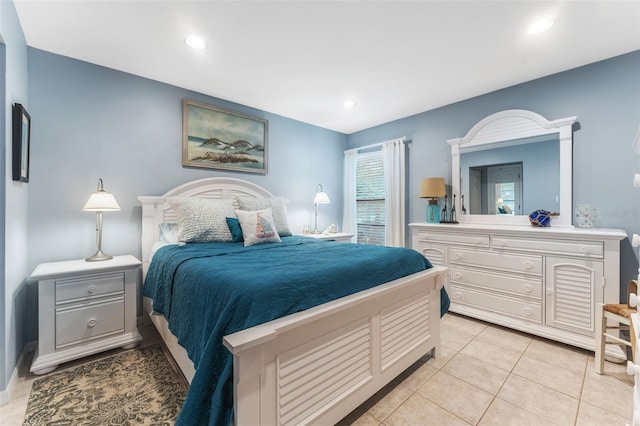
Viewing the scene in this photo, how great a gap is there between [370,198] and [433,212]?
1.15m

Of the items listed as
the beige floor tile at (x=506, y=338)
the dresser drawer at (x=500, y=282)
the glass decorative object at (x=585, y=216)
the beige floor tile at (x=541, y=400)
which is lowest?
the beige floor tile at (x=541, y=400)

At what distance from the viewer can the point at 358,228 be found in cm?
463

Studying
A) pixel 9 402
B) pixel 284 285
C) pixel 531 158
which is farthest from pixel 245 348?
pixel 531 158

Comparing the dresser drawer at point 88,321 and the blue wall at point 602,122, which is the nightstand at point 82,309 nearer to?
the dresser drawer at point 88,321

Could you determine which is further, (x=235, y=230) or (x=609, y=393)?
(x=235, y=230)

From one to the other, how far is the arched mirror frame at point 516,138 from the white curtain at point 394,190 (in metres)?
0.70

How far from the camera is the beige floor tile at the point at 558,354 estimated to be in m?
2.06

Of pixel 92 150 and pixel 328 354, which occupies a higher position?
pixel 92 150

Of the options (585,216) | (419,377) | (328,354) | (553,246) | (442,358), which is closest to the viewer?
(328,354)

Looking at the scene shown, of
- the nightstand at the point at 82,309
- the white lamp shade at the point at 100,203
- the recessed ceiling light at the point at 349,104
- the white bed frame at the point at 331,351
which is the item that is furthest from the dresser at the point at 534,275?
the white lamp shade at the point at 100,203

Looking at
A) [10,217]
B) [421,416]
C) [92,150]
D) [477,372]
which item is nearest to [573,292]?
[477,372]

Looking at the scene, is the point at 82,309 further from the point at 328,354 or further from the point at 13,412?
the point at 328,354

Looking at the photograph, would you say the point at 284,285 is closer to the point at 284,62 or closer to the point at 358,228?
the point at 284,62

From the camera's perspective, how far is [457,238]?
2.98m
